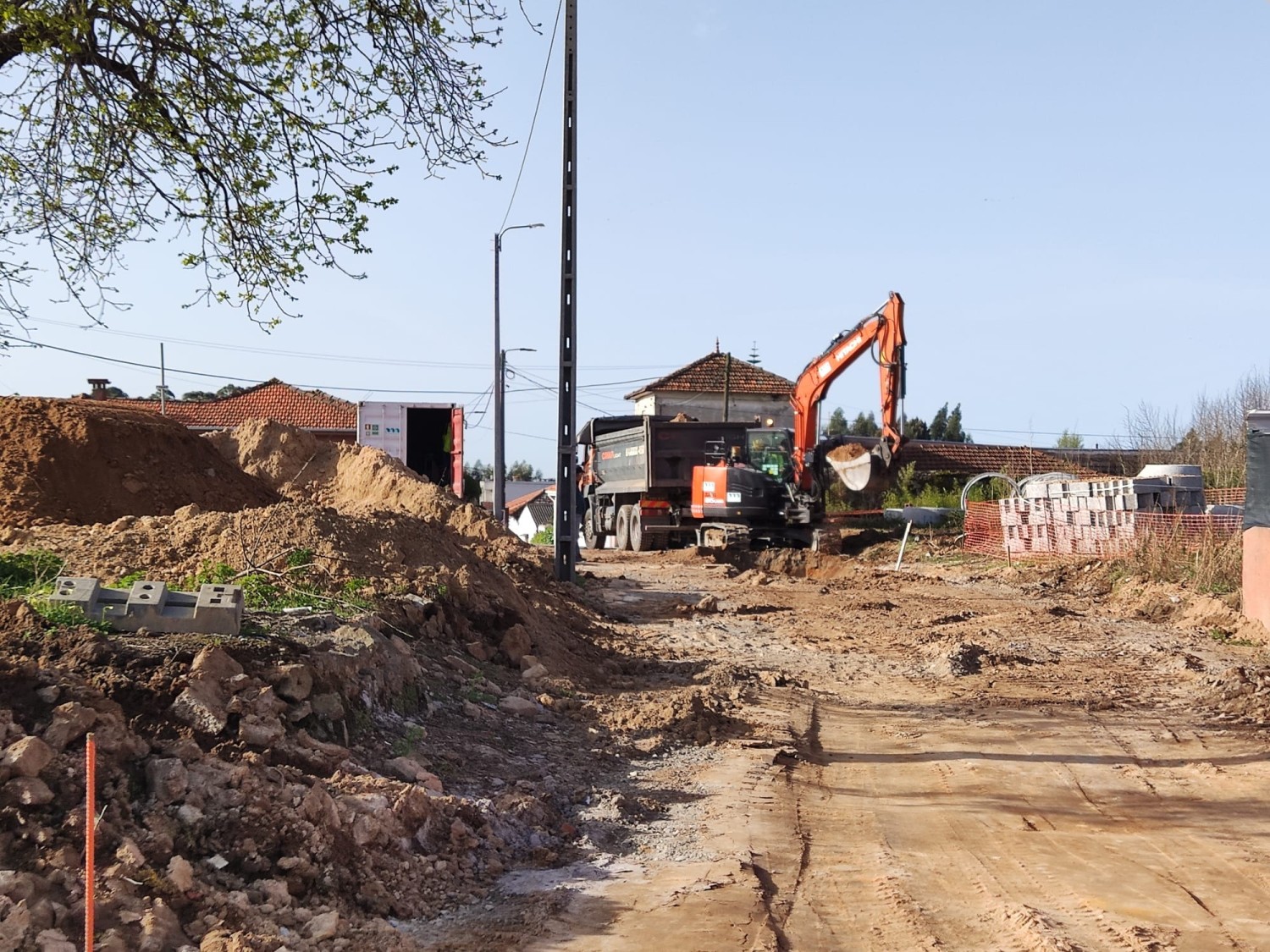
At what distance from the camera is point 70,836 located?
4.36m

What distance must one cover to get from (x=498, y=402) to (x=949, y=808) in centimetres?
2540

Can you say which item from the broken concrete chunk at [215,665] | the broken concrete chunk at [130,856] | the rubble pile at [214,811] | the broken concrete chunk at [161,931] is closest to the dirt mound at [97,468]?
the broken concrete chunk at [215,665]

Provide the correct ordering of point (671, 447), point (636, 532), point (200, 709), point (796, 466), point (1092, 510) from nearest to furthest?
point (200, 709) → point (1092, 510) → point (796, 466) → point (671, 447) → point (636, 532)

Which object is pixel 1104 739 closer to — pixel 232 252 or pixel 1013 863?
pixel 1013 863

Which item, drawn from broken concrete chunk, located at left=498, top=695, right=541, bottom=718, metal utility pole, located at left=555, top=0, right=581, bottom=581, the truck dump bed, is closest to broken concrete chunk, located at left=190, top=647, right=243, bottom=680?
broken concrete chunk, located at left=498, top=695, right=541, bottom=718

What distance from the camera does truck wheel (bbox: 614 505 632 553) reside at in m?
30.1

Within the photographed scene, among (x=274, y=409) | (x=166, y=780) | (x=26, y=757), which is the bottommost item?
(x=166, y=780)

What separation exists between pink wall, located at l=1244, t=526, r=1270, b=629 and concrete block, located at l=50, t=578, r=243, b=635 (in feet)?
37.3

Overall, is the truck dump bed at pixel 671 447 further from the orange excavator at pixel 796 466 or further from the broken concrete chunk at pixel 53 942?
the broken concrete chunk at pixel 53 942

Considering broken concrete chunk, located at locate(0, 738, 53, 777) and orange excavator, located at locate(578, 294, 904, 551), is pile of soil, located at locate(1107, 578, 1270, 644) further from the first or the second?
broken concrete chunk, located at locate(0, 738, 53, 777)

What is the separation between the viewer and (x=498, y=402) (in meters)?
31.2

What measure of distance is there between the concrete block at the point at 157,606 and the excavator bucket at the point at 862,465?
59.0 feet

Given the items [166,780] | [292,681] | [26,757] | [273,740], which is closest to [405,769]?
[292,681]

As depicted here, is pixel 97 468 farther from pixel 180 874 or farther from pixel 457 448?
pixel 457 448
